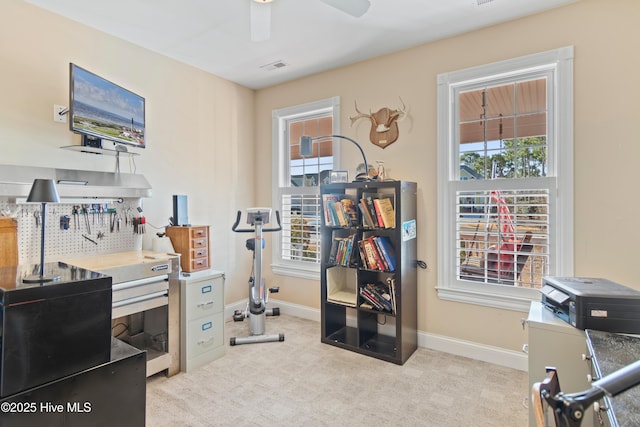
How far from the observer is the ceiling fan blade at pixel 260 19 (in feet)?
6.91

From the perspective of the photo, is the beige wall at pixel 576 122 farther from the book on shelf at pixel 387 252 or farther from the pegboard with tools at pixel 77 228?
the pegboard with tools at pixel 77 228

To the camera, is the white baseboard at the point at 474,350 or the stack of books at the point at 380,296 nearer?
the white baseboard at the point at 474,350

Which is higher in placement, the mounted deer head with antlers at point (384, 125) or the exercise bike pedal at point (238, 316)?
the mounted deer head with antlers at point (384, 125)

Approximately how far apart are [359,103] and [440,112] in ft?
2.81

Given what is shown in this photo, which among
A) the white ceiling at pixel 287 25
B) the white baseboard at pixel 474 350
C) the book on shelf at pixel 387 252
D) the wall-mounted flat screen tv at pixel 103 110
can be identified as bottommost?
the white baseboard at pixel 474 350

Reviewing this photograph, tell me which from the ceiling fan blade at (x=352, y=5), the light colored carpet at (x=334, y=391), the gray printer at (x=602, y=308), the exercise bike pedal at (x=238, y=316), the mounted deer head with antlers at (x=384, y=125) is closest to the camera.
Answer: the gray printer at (x=602, y=308)

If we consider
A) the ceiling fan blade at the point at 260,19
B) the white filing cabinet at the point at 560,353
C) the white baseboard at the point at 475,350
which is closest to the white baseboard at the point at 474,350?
the white baseboard at the point at 475,350

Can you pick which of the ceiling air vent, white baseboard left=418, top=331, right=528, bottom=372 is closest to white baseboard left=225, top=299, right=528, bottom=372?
white baseboard left=418, top=331, right=528, bottom=372

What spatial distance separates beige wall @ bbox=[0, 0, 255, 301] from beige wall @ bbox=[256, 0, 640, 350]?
1321 mm

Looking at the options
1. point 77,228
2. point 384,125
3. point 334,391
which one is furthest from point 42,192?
point 384,125

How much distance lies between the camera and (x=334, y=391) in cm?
237

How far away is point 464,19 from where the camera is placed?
263 centimetres

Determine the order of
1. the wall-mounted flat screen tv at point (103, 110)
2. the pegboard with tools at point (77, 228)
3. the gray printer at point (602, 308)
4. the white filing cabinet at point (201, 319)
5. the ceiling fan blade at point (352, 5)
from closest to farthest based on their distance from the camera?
the gray printer at point (602, 308) < the ceiling fan blade at point (352, 5) < the wall-mounted flat screen tv at point (103, 110) < the pegboard with tools at point (77, 228) < the white filing cabinet at point (201, 319)

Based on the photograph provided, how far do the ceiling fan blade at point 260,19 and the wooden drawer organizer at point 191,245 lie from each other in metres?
1.67
